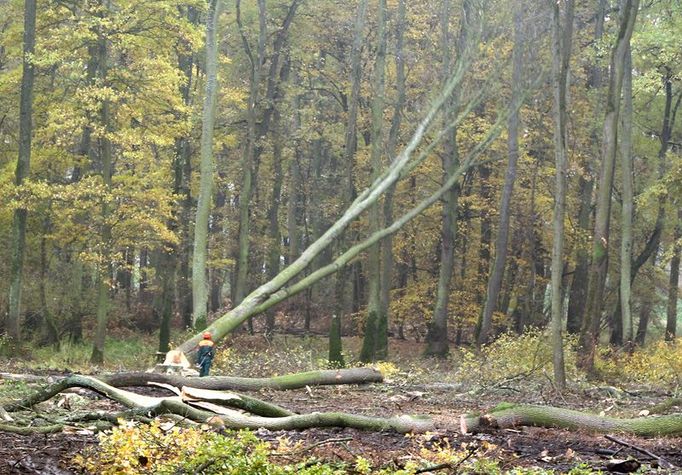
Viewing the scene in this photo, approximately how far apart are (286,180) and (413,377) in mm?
23143

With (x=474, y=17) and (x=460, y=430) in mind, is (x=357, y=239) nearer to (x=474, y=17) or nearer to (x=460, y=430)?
(x=474, y=17)

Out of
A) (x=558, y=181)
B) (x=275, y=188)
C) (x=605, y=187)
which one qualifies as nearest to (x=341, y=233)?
(x=275, y=188)

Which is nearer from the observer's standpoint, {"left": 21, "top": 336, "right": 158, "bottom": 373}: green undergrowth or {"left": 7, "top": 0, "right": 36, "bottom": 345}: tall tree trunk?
{"left": 21, "top": 336, "right": 158, "bottom": 373}: green undergrowth

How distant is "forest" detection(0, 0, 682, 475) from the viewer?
28.5 feet

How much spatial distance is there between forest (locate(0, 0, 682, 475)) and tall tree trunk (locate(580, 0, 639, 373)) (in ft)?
0.21

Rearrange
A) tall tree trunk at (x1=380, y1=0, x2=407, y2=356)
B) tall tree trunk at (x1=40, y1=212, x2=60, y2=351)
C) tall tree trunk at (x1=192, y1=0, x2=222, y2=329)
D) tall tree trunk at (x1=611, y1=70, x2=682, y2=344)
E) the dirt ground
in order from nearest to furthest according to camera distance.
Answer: the dirt ground → tall tree trunk at (x1=192, y1=0, x2=222, y2=329) → tall tree trunk at (x1=40, y1=212, x2=60, y2=351) → tall tree trunk at (x1=380, y1=0, x2=407, y2=356) → tall tree trunk at (x1=611, y1=70, x2=682, y2=344)

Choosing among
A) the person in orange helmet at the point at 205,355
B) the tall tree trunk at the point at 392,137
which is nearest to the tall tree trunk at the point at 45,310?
the tall tree trunk at the point at 392,137

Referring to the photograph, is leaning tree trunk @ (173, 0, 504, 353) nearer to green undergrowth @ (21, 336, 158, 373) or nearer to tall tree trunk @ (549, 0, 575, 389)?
green undergrowth @ (21, 336, 158, 373)

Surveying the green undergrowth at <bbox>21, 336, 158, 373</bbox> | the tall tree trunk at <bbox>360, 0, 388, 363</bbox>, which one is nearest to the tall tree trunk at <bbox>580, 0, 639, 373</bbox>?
the tall tree trunk at <bbox>360, 0, 388, 363</bbox>

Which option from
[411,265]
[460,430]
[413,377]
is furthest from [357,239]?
[460,430]

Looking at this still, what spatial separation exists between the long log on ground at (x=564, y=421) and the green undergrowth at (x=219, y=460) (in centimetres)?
207

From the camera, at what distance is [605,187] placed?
17734mm

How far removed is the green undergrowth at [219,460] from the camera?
239 inches

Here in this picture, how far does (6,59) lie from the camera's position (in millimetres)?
26109
